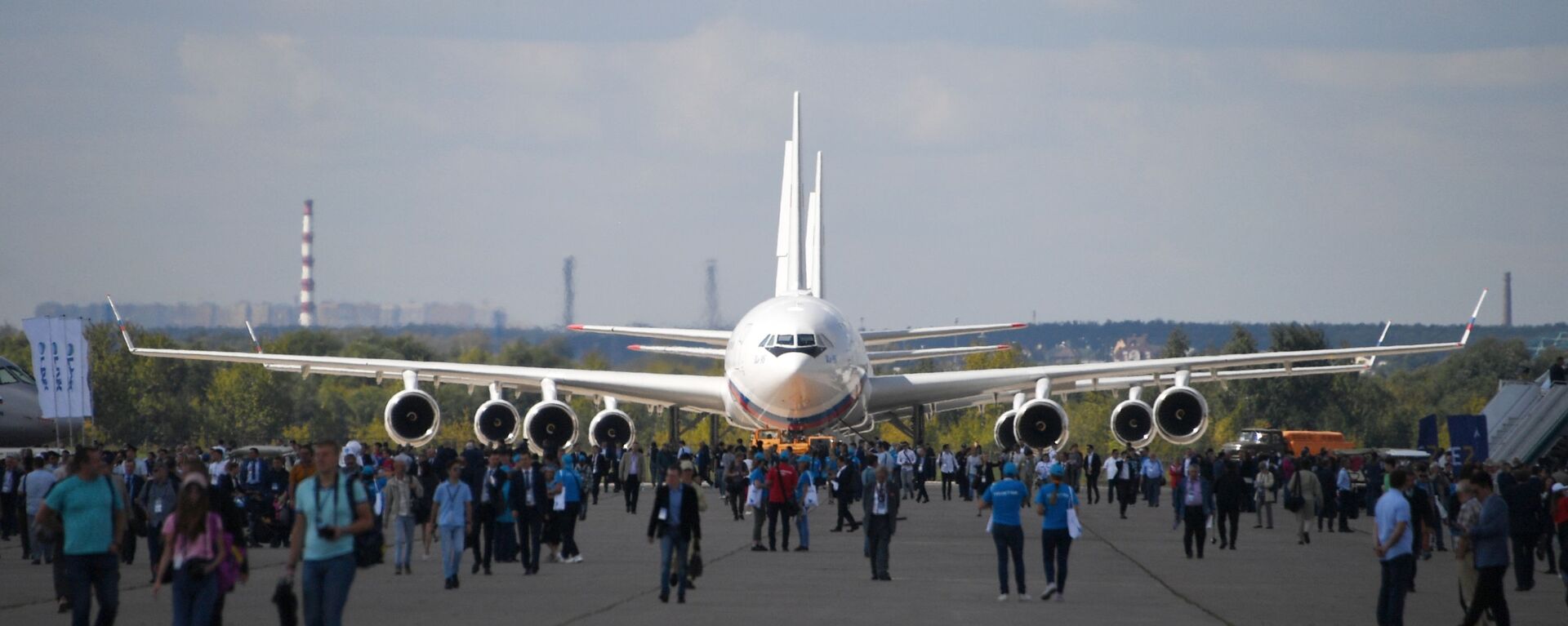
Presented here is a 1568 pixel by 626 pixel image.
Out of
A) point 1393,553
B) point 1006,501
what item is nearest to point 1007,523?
Answer: point 1006,501

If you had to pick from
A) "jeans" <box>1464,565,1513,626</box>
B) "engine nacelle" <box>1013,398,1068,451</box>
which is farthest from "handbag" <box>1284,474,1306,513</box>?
"jeans" <box>1464,565,1513,626</box>

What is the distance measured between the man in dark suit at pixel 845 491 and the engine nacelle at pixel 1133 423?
11.2 meters

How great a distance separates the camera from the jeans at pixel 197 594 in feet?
36.5

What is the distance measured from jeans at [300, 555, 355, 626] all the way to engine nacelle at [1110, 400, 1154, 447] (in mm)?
Answer: 30790

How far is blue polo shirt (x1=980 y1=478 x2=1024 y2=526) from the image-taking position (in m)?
17.4

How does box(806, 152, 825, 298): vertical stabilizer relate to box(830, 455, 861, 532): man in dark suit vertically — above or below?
above

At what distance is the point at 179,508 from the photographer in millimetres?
11211

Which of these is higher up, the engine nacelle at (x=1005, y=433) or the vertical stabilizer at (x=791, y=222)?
the vertical stabilizer at (x=791, y=222)

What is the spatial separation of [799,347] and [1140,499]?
43.7ft

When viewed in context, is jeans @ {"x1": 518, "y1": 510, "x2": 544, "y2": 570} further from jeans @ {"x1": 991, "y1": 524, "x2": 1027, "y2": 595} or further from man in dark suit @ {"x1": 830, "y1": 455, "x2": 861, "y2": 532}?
man in dark suit @ {"x1": 830, "y1": 455, "x2": 861, "y2": 532}

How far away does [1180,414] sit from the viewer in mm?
39969

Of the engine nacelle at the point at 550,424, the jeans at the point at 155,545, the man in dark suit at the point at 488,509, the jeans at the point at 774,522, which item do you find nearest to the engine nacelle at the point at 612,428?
the engine nacelle at the point at 550,424

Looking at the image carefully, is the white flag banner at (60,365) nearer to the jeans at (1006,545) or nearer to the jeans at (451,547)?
the jeans at (451,547)

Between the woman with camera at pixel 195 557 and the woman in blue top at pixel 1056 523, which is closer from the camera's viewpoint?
the woman with camera at pixel 195 557
